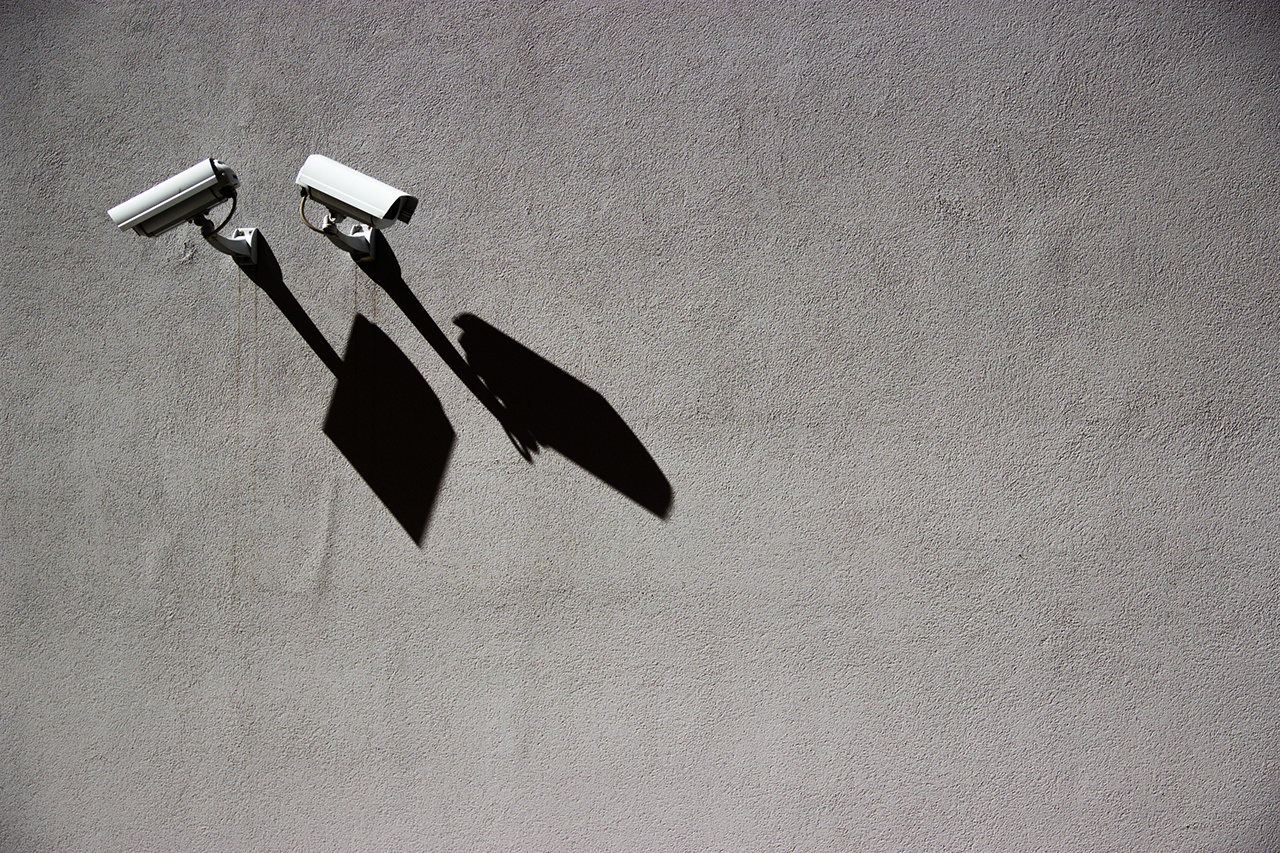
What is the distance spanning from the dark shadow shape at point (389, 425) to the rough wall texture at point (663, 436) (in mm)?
25

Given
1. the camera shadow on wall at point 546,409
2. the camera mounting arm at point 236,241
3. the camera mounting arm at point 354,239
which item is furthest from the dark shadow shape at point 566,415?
the camera mounting arm at point 236,241

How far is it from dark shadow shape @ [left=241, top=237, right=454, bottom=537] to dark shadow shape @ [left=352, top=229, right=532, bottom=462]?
13 cm

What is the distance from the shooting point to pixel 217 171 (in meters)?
2.02

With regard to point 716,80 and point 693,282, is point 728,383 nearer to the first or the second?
point 693,282

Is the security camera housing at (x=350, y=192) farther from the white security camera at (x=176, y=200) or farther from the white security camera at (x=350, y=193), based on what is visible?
the white security camera at (x=176, y=200)

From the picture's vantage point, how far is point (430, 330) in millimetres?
2381

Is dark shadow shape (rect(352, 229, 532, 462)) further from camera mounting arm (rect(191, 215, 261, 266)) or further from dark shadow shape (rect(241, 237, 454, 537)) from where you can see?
camera mounting arm (rect(191, 215, 261, 266))

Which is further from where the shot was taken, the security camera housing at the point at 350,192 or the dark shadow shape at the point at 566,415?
the dark shadow shape at the point at 566,415

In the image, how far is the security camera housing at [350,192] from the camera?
1976mm

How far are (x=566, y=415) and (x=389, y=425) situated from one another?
0.66 meters

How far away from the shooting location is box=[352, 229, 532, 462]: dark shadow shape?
2357 millimetres

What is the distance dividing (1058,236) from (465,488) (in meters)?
2.34

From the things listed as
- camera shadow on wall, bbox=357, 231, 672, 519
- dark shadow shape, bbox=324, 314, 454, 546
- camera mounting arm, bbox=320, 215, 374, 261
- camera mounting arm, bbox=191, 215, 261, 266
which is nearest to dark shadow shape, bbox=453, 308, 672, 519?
camera shadow on wall, bbox=357, 231, 672, 519

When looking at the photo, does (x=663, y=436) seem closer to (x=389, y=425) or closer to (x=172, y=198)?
(x=389, y=425)
